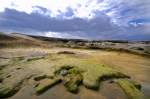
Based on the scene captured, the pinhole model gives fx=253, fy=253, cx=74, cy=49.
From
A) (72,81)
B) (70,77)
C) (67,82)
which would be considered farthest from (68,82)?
(70,77)

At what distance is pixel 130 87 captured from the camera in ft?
31.8

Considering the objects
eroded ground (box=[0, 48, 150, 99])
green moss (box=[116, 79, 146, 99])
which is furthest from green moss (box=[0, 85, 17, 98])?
green moss (box=[116, 79, 146, 99])

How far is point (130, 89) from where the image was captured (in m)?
9.51

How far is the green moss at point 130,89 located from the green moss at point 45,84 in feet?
8.49

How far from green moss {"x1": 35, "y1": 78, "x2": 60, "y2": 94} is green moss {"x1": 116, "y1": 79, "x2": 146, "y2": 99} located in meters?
2.59

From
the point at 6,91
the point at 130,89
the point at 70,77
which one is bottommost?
the point at 6,91

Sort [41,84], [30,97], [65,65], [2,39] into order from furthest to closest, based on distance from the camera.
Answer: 1. [2,39]
2. [65,65]
3. [41,84]
4. [30,97]

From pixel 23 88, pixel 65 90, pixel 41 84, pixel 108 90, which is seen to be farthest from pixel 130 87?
pixel 23 88

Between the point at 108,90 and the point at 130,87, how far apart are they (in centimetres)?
85

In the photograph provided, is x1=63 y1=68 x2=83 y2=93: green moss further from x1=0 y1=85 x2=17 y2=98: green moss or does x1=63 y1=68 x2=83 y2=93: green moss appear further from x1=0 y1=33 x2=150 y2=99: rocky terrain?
x1=0 y1=85 x2=17 y2=98: green moss

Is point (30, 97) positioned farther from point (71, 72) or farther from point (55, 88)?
point (71, 72)

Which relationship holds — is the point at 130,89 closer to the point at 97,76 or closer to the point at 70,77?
the point at 97,76

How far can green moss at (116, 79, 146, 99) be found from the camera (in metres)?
9.01

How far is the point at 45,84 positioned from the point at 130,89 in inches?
131
